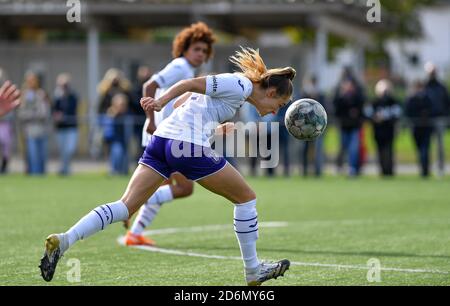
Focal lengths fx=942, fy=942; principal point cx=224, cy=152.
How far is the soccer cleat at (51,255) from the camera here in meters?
7.17

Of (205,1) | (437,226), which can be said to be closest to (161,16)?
(205,1)

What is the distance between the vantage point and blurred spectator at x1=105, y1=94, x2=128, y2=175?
69.5ft

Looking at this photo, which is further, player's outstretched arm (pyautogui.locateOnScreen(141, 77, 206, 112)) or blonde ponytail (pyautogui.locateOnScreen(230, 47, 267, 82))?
blonde ponytail (pyautogui.locateOnScreen(230, 47, 267, 82))

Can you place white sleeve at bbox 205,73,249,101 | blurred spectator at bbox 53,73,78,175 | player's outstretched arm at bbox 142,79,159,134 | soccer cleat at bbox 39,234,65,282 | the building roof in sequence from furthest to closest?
the building roof → blurred spectator at bbox 53,73,78,175 → player's outstretched arm at bbox 142,79,159,134 → white sleeve at bbox 205,73,249,101 → soccer cleat at bbox 39,234,65,282

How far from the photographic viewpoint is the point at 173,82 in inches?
401

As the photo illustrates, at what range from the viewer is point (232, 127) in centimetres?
836

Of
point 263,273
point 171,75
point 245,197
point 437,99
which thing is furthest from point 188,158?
point 437,99

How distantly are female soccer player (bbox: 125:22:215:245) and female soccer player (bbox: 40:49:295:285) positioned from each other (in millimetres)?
2367

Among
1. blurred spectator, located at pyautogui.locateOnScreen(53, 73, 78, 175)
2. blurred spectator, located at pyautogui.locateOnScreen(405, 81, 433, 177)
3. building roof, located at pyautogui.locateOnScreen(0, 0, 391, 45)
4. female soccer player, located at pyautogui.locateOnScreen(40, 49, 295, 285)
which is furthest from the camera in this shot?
building roof, located at pyautogui.locateOnScreen(0, 0, 391, 45)

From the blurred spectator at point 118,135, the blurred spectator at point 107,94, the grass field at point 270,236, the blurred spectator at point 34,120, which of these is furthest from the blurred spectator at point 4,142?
the grass field at point 270,236

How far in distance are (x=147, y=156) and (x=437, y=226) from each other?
210 inches

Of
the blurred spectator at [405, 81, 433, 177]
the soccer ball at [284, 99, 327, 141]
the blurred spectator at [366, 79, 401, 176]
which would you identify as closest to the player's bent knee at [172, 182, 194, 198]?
the soccer ball at [284, 99, 327, 141]

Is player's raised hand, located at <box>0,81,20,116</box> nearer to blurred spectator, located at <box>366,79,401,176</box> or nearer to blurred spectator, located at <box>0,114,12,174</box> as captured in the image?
blurred spectator, located at <box>0,114,12,174</box>
